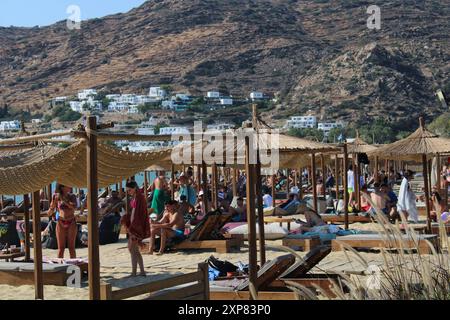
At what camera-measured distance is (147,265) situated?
923cm

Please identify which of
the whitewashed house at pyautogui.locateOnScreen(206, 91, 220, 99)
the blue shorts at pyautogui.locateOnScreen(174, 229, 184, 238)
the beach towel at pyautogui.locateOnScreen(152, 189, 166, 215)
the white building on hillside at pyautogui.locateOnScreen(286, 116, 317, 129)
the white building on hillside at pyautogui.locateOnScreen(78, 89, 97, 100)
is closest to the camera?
the blue shorts at pyautogui.locateOnScreen(174, 229, 184, 238)

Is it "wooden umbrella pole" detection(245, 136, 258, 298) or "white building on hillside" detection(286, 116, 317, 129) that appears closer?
"wooden umbrella pole" detection(245, 136, 258, 298)

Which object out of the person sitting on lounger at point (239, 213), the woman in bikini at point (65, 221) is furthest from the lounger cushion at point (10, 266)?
the person sitting on lounger at point (239, 213)

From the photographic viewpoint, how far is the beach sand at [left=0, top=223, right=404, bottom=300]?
295 inches

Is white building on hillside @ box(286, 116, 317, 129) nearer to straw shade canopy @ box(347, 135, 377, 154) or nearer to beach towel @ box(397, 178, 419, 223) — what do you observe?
straw shade canopy @ box(347, 135, 377, 154)

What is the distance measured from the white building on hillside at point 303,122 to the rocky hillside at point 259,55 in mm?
4241

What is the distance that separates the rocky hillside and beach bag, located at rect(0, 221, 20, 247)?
69231 mm

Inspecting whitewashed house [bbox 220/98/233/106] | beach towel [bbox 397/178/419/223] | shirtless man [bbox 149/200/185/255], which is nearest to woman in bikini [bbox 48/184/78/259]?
shirtless man [bbox 149/200/185/255]

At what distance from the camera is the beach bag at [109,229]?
1192 centimetres

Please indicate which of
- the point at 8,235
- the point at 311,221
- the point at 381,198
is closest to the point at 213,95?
the point at 381,198

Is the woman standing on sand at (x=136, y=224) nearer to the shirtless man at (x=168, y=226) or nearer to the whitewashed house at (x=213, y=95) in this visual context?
the shirtless man at (x=168, y=226)

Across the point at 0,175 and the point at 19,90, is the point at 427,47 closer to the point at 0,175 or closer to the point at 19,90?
the point at 19,90

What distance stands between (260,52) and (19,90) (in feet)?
118

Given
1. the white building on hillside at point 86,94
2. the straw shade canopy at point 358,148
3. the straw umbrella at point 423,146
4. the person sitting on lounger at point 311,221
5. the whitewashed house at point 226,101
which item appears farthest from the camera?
the white building on hillside at point 86,94
